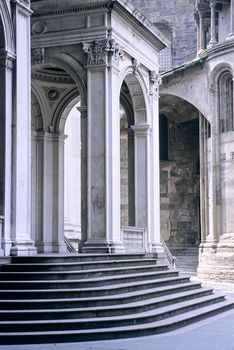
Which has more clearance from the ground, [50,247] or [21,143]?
[21,143]

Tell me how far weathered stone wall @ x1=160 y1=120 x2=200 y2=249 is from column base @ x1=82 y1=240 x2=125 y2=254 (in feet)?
72.1

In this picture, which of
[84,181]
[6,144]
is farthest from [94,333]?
[84,181]

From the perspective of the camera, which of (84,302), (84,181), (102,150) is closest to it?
(84,302)

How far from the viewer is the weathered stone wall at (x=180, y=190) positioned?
41.7 metres

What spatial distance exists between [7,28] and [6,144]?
8.71ft

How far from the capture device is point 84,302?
13.7m

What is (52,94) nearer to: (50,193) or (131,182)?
(50,193)

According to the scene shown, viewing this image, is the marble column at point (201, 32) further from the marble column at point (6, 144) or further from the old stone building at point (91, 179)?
the marble column at point (6, 144)

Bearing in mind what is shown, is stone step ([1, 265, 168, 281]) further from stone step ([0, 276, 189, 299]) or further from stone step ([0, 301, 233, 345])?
stone step ([0, 301, 233, 345])

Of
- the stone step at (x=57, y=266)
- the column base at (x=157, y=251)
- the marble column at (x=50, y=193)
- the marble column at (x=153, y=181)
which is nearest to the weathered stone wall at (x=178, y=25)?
the marble column at (x=153, y=181)

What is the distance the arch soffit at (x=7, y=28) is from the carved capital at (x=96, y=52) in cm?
406

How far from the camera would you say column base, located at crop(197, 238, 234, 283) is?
32.1m

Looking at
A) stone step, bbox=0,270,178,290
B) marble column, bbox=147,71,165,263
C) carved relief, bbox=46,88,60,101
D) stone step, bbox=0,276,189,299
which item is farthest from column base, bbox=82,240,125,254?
carved relief, bbox=46,88,60,101

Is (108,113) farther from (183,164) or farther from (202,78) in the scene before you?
(183,164)
